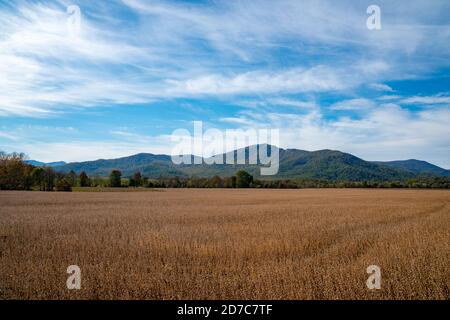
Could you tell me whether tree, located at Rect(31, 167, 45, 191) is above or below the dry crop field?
above

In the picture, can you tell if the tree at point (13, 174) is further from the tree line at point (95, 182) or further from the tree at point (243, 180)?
the tree at point (243, 180)

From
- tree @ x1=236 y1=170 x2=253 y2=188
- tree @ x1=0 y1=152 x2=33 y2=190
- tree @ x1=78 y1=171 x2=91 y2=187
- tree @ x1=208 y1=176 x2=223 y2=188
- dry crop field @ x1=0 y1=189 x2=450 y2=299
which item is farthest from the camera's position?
tree @ x1=208 y1=176 x2=223 y2=188

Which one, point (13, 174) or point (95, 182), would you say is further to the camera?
point (95, 182)

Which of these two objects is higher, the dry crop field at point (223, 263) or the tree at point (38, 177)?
the tree at point (38, 177)

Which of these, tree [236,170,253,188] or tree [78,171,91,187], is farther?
tree [236,170,253,188]

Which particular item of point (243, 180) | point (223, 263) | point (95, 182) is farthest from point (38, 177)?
point (223, 263)

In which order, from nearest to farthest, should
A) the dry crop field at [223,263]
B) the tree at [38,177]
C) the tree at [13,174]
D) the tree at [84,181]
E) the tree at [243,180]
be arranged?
1. the dry crop field at [223,263]
2. the tree at [13,174]
3. the tree at [38,177]
4. the tree at [84,181]
5. the tree at [243,180]

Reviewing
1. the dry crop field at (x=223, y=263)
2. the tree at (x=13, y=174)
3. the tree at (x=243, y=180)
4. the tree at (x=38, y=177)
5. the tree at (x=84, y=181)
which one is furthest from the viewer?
the tree at (x=243, y=180)

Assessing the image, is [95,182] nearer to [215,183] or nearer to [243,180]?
[215,183]

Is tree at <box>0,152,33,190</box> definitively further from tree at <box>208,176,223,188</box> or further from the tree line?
tree at <box>208,176,223,188</box>

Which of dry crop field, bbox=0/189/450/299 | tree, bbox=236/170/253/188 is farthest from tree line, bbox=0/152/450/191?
dry crop field, bbox=0/189/450/299

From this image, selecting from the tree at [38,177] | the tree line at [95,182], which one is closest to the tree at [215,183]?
the tree line at [95,182]

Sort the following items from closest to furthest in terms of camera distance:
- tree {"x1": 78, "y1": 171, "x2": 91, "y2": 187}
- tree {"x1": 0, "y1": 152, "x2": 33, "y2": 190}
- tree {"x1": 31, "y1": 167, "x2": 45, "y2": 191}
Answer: tree {"x1": 0, "y1": 152, "x2": 33, "y2": 190} < tree {"x1": 31, "y1": 167, "x2": 45, "y2": 191} < tree {"x1": 78, "y1": 171, "x2": 91, "y2": 187}
